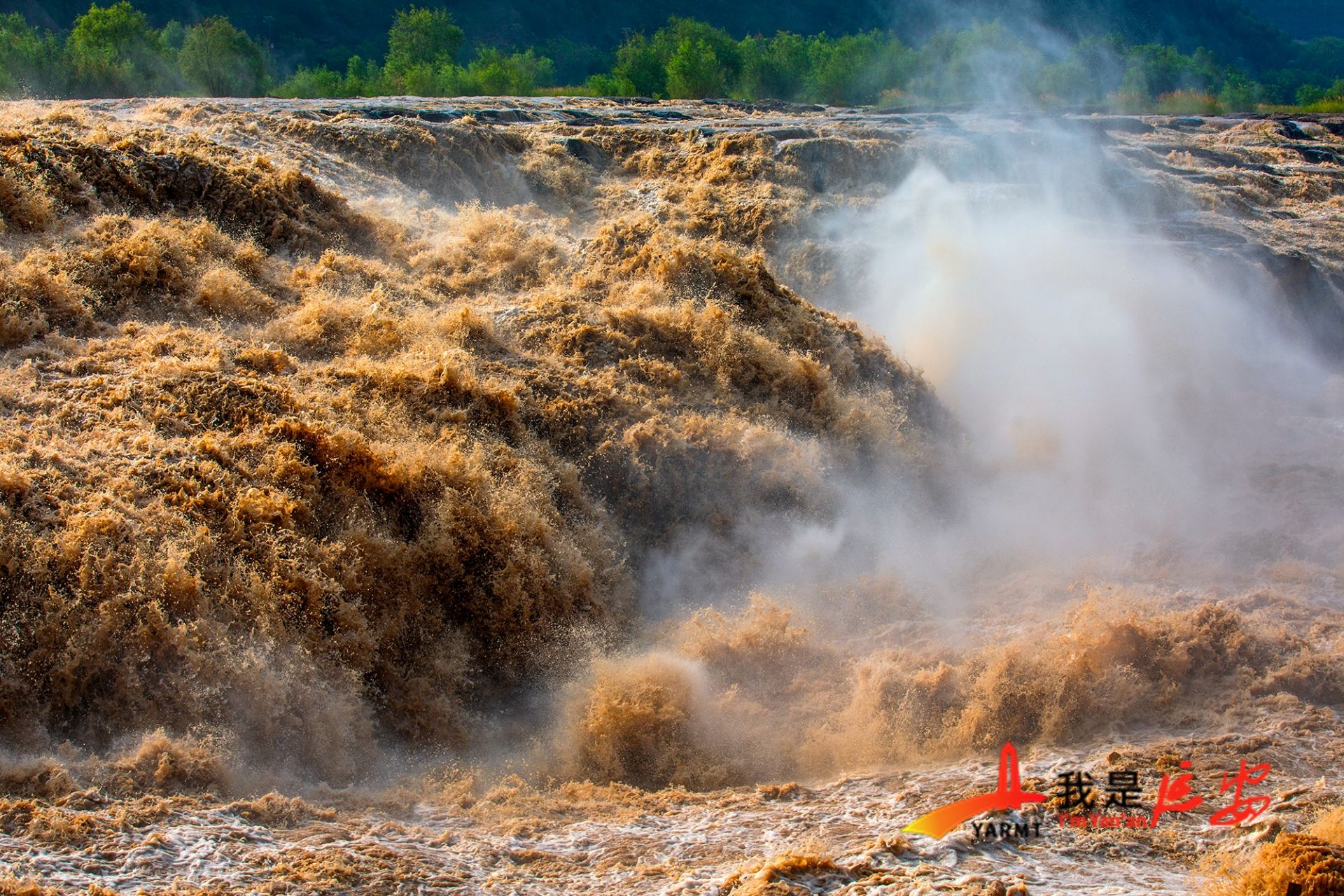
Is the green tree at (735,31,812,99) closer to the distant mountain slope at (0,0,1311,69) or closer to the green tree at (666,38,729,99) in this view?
the green tree at (666,38,729,99)

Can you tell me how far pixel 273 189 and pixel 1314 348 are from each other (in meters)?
15.3

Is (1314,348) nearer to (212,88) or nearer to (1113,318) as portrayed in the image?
(1113,318)

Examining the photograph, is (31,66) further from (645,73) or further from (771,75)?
(771,75)

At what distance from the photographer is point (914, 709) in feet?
22.4

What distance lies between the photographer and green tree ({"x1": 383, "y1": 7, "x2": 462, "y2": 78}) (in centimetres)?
3388

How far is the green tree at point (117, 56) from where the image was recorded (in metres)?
26.8

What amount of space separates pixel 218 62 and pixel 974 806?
30.0 meters

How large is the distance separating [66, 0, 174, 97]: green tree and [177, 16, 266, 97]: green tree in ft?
2.56

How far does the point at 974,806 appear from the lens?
5.56 m

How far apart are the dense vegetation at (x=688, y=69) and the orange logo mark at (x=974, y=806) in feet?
86.0
